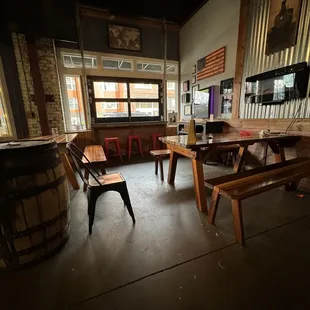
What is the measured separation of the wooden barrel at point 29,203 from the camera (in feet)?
3.53

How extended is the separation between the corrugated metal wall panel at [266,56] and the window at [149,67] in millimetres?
2916

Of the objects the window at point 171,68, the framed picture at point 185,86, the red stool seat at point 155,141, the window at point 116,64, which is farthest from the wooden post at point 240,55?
the window at point 116,64

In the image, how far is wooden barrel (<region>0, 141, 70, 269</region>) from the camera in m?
1.08

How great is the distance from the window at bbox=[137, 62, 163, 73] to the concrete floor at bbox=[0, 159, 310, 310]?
15.8 ft

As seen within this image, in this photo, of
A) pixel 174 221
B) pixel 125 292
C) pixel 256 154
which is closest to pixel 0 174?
pixel 125 292

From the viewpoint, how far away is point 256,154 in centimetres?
320

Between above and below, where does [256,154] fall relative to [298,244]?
above

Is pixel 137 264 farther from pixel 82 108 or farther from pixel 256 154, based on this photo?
pixel 82 108

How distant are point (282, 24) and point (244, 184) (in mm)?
2872

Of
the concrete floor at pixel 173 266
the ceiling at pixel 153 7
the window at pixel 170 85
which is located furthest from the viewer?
the window at pixel 170 85

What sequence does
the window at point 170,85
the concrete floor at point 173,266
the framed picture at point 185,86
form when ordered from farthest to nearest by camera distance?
the window at point 170,85 → the framed picture at point 185,86 → the concrete floor at point 173,266

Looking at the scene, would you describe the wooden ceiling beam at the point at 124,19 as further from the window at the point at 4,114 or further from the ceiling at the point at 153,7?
the window at the point at 4,114

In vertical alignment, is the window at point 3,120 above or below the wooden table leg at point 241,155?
above

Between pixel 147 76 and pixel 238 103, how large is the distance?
3046 mm
